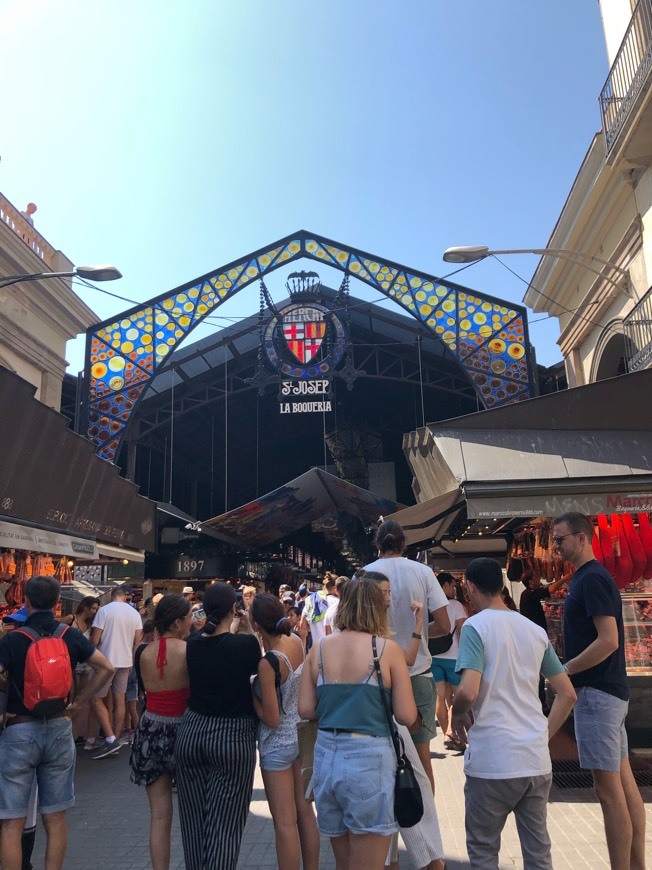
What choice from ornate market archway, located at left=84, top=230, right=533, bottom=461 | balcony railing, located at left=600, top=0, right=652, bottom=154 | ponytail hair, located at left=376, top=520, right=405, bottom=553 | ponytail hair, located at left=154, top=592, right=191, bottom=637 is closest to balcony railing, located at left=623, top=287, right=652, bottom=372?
balcony railing, located at left=600, top=0, right=652, bottom=154

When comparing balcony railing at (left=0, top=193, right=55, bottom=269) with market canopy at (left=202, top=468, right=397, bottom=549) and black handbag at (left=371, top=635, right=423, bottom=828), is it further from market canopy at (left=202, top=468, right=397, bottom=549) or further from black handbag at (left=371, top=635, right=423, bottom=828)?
black handbag at (left=371, top=635, right=423, bottom=828)

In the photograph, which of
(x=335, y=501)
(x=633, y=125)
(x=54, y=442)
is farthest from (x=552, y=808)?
Answer: (x=335, y=501)

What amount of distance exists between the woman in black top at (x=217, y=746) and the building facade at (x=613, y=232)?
8345 millimetres

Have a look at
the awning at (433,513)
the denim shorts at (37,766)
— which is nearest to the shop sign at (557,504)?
the awning at (433,513)

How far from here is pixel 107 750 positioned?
298 inches

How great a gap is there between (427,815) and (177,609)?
1715mm

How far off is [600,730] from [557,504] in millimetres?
3095

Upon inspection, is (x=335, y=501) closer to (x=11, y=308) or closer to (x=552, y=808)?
(x=11, y=308)

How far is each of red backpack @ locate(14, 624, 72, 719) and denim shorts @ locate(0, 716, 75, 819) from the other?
102 millimetres

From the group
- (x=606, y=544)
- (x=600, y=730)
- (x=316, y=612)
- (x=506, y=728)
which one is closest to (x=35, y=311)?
(x=316, y=612)

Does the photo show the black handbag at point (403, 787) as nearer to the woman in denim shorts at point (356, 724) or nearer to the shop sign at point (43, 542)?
the woman in denim shorts at point (356, 724)

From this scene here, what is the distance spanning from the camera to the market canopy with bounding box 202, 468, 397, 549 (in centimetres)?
1573

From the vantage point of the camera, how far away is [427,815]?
344 cm

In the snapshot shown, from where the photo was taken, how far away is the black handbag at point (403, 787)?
291 cm
